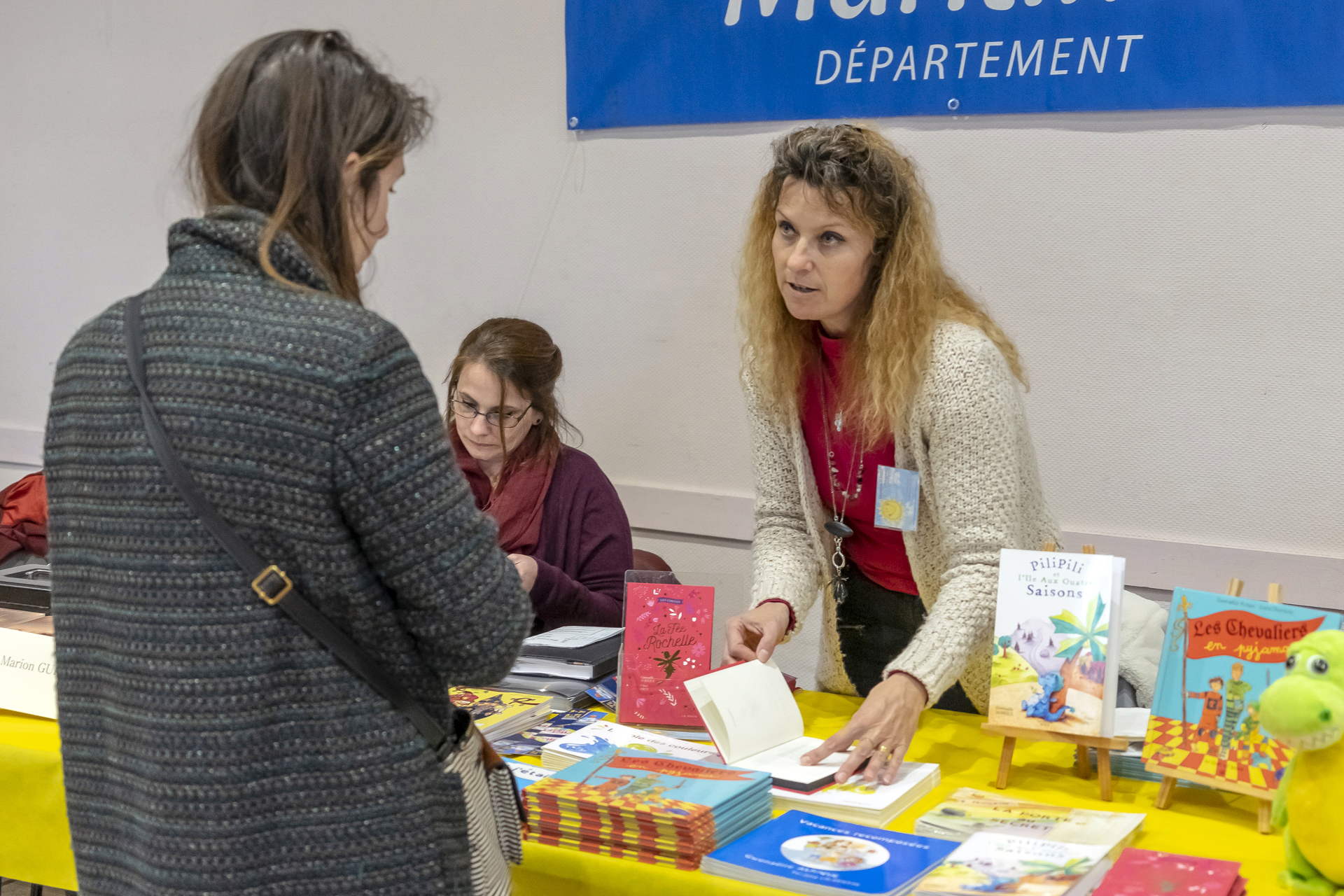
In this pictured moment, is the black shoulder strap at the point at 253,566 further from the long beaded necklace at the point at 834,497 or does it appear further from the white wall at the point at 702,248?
the white wall at the point at 702,248

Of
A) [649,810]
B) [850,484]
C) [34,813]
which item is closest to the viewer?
[649,810]

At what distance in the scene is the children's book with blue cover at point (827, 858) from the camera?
115 cm

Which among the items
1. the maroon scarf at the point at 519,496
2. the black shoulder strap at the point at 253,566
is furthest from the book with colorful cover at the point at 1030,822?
the maroon scarf at the point at 519,496

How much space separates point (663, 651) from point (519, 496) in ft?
3.11

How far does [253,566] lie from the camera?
3.03ft

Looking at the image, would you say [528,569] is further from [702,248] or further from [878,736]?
[702,248]

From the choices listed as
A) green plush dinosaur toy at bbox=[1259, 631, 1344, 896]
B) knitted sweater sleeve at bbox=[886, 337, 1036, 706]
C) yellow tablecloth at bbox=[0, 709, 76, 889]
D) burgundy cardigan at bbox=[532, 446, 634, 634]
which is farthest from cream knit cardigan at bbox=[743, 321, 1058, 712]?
yellow tablecloth at bbox=[0, 709, 76, 889]

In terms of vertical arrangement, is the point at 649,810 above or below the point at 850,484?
below

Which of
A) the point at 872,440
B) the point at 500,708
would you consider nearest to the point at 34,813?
the point at 500,708

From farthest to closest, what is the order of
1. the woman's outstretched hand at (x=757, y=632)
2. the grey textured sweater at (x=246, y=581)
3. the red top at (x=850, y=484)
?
1. the red top at (x=850, y=484)
2. the woman's outstretched hand at (x=757, y=632)
3. the grey textured sweater at (x=246, y=581)

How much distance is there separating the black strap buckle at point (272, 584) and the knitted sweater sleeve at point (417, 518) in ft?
0.22

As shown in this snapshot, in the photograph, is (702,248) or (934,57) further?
(702,248)

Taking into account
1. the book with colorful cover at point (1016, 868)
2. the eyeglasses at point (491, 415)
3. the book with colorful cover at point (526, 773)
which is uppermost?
the eyeglasses at point (491, 415)

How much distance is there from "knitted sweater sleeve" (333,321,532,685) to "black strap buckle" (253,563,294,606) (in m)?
0.07
